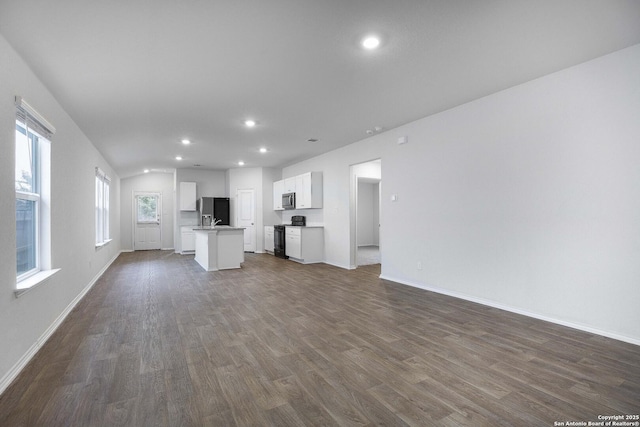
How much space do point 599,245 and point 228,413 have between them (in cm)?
362

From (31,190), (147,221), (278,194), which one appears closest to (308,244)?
(278,194)

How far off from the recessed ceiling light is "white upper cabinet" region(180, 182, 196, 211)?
8.53 m

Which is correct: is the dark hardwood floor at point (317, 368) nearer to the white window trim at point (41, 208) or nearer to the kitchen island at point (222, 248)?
the white window trim at point (41, 208)

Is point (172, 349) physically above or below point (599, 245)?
below

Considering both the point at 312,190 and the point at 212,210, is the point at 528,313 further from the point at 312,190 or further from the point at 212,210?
the point at 212,210

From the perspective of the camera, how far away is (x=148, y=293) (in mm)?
4789

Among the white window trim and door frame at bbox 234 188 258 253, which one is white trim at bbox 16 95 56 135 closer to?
the white window trim

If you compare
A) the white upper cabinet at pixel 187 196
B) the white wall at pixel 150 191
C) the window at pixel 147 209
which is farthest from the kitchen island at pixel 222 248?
the window at pixel 147 209

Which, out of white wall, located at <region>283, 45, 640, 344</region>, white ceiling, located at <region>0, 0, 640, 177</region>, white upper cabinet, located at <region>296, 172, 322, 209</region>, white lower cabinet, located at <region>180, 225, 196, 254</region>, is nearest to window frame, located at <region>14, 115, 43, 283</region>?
white ceiling, located at <region>0, 0, 640, 177</region>

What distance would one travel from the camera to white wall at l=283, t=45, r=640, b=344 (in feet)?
9.42

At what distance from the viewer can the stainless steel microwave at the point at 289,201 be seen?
27.2ft

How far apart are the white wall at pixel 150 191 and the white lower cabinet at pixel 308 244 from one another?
19.3 ft

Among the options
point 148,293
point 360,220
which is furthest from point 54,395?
point 360,220

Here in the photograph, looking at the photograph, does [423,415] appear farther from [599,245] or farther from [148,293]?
[148,293]
